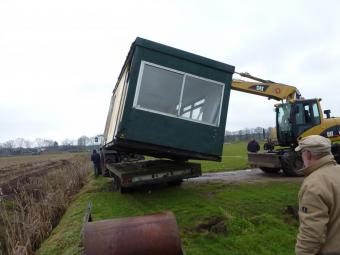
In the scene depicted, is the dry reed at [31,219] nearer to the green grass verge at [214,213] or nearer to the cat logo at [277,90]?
the green grass verge at [214,213]

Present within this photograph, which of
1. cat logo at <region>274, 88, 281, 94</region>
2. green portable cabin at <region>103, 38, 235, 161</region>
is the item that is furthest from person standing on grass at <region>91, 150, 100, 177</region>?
green portable cabin at <region>103, 38, 235, 161</region>

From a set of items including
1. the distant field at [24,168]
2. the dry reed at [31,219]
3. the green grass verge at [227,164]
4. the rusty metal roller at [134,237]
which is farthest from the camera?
the distant field at [24,168]

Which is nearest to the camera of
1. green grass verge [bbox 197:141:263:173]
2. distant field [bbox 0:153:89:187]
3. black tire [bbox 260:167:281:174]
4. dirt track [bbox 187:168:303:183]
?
dirt track [bbox 187:168:303:183]

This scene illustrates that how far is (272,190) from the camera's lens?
1127 cm

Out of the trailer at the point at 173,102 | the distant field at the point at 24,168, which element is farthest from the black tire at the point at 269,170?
the distant field at the point at 24,168

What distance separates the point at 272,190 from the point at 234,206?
237cm

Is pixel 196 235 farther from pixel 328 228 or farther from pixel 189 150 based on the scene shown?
pixel 328 228

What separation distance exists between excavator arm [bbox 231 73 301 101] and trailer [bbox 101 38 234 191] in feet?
15.7

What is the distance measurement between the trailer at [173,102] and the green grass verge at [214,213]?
1134 mm

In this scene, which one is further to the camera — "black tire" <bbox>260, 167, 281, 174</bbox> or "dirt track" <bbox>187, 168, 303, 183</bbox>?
"black tire" <bbox>260, 167, 281, 174</bbox>

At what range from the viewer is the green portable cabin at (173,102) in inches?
378

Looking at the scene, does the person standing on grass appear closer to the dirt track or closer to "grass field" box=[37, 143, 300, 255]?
the dirt track

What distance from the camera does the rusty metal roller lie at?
4547mm

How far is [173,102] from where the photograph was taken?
32.8 feet
